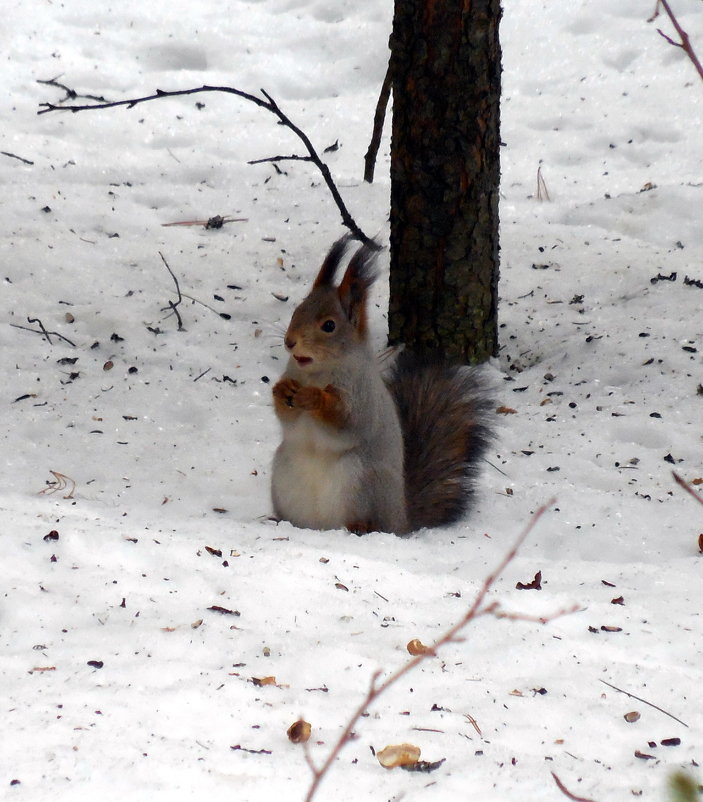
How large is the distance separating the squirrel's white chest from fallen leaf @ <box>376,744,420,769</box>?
1.17 m

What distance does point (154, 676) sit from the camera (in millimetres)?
1727

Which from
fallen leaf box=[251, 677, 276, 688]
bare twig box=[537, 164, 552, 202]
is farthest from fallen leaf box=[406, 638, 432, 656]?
bare twig box=[537, 164, 552, 202]

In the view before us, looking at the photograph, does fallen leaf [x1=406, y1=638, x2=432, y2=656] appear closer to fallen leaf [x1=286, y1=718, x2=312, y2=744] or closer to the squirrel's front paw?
fallen leaf [x1=286, y1=718, x2=312, y2=744]

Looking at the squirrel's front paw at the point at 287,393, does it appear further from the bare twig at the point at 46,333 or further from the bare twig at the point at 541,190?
the bare twig at the point at 541,190

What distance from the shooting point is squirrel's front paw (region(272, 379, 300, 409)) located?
2639 mm

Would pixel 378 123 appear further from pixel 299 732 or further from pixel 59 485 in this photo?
pixel 299 732

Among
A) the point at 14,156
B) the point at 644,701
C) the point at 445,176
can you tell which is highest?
the point at 14,156

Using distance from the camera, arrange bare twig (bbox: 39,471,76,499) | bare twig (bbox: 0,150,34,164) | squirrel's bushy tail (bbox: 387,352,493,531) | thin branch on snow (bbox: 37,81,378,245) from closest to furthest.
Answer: bare twig (bbox: 39,471,76,499) < squirrel's bushy tail (bbox: 387,352,493,531) < thin branch on snow (bbox: 37,81,378,245) < bare twig (bbox: 0,150,34,164)

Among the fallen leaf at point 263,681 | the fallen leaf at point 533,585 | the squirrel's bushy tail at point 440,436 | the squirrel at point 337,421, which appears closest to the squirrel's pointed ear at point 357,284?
the squirrel at point 337,421

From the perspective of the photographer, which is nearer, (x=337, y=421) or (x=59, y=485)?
(x=337, y=421)

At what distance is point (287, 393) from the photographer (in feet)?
8.68

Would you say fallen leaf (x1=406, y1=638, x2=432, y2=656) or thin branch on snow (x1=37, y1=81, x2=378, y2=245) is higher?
thin branch on snow (x1=37, y1=81, x2=378, y2=245)

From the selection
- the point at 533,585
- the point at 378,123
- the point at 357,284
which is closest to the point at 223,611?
the point at 533,585

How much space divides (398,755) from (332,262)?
1402mm
